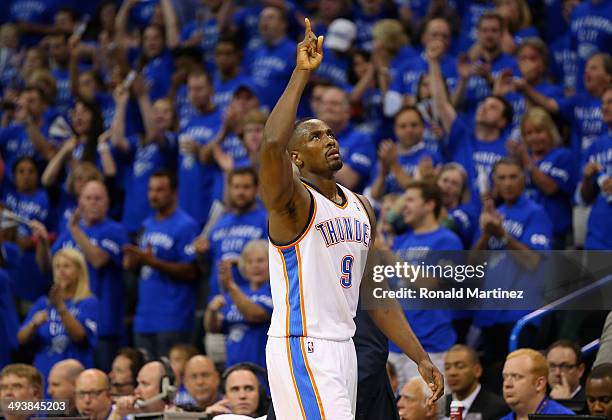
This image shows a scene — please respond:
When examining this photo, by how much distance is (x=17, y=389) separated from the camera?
28.8 ft

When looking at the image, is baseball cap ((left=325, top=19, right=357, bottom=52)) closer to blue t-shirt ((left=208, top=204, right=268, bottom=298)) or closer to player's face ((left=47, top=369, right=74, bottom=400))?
blue t-shirt ((left=208, top=204, right=268, bottom=298))

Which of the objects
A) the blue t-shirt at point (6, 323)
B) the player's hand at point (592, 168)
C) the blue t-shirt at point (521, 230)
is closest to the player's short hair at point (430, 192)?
the blue t-shirt at point (521, 230)

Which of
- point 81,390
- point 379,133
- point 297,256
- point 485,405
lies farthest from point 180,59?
point 297,256

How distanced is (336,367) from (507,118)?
5.35 metres

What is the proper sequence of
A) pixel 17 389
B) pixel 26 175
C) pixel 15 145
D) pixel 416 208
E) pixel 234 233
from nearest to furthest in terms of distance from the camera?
pixel 17 389 < pixel 416 208 < pixel 234 233 < pixel 26 175 < pixel 15 145

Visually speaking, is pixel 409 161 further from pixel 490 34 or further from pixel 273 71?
pixel 273 71

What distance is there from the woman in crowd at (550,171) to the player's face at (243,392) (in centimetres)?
328

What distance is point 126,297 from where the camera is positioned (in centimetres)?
1210

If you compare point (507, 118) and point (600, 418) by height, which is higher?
point (507, 118)

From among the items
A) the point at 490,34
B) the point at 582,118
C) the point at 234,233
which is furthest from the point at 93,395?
the point at 490,34

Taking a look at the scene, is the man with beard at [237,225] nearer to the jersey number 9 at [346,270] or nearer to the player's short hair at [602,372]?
the player's short hair at [602,372]

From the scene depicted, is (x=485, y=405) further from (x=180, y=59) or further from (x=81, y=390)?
(x=180, y=59)

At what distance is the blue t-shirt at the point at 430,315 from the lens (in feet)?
26.5

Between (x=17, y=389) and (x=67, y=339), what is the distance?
1.90 meters
